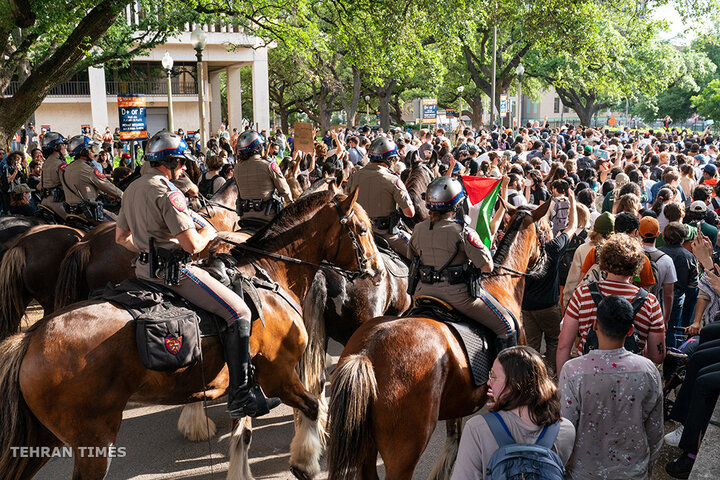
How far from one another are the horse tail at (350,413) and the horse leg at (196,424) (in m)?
2.79

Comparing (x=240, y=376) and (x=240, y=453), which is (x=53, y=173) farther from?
(x=240, y=376)

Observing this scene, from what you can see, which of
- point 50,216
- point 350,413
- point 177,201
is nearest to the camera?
point 350,413

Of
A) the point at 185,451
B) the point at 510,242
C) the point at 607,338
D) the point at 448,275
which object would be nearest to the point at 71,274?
the point at 185,451

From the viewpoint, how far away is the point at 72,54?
48.2ft

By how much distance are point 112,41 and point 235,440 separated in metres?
19.9

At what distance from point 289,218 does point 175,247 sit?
1375mm

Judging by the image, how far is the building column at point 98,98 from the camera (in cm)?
4341

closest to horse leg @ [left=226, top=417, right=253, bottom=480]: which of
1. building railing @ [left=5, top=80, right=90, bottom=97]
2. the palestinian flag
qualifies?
the palestinian flag

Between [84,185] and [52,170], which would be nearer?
[84,185]

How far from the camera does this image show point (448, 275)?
17.6 feet

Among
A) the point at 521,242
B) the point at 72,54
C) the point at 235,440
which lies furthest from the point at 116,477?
the point at 72,54

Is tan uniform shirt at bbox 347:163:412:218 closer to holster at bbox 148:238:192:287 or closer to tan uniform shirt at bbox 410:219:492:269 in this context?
tan uniform shirt at bbox 410:219:492:269

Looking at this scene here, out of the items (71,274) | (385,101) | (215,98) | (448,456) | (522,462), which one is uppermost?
(215,98)

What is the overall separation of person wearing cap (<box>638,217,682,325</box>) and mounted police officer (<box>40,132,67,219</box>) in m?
8.43
